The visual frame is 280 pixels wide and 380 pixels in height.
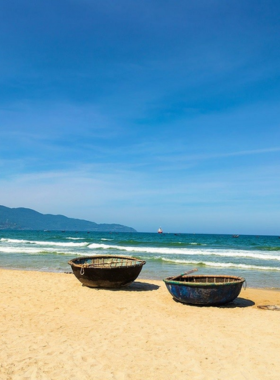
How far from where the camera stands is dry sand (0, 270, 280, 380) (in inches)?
201

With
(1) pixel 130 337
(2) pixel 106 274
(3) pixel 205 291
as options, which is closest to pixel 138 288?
(2) pixel 106 274

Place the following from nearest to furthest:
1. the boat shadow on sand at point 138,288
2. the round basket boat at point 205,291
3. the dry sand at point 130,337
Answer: the dry sand at point 130,337
the round basket boat at point 205,291
the boat shadow on sand at point 138,288

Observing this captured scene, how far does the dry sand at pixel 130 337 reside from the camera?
511cm

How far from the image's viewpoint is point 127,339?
6.71 meters

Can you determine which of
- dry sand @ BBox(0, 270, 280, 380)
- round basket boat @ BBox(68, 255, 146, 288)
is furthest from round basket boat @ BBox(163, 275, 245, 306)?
round basket boat @ BBox(68, 255, 146, 288)

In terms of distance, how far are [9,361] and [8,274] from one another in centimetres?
1151

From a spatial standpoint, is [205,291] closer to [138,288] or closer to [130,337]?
[130,337]

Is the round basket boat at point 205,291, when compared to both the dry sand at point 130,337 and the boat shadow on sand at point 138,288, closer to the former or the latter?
the dry sand at point 130,337

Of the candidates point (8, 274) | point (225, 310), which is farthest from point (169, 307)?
point (8, 274)

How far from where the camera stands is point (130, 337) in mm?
6859

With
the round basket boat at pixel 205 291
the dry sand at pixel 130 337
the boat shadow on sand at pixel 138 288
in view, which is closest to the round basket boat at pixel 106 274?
the boat shadow on sand at pixel 138 288

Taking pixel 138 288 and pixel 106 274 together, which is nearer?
pixel 106 274

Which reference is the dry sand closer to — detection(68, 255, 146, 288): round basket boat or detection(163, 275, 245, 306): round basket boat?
detection(163, 275, 245, 306): round basket boat

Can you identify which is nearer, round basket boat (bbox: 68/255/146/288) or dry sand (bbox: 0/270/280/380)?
dry sand (bbox: 0/270/280/380)
